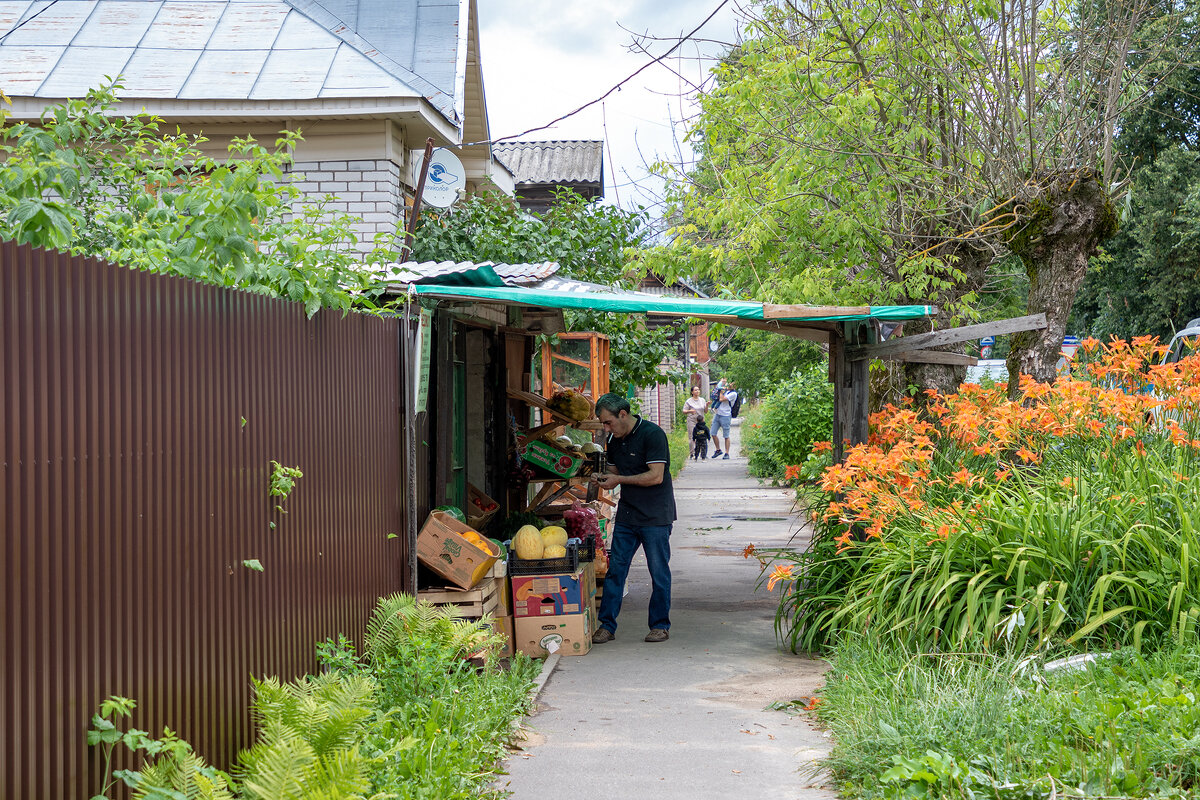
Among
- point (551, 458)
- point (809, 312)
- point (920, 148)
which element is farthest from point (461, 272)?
point (920, 148)

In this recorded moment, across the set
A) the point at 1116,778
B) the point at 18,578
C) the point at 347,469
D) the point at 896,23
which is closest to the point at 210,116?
the point at 347,469

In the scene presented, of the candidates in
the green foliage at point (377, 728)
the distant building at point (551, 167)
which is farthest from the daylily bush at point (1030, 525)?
the distant building at point (551, 167)

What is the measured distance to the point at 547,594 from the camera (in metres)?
→ 7.84

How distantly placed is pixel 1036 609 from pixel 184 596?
13.4 ft

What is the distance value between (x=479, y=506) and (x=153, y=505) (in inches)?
248

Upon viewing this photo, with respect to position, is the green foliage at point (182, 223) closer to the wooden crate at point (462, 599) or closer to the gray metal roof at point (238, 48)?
the wooden crate at point (462, 599)

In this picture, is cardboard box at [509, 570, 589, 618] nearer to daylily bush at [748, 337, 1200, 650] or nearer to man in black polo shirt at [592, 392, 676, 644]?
man in black polo shirt at [592, 392, 676, 644]

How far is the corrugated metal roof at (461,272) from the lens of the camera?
731 cm

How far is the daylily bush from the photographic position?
5.65m

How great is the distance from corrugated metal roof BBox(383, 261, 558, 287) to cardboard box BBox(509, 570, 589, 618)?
2.10 meters

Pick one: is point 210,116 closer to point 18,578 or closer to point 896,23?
point 896,23

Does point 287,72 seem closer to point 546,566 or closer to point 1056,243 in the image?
point 546,566

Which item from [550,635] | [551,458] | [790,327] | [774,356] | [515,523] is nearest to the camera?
[550,635]

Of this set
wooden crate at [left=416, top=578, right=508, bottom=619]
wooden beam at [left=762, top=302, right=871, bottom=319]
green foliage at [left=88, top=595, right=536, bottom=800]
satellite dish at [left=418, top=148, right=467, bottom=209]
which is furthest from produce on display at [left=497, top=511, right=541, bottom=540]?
wooden beam at [left=762, top=302, right=871, bottom=319]
